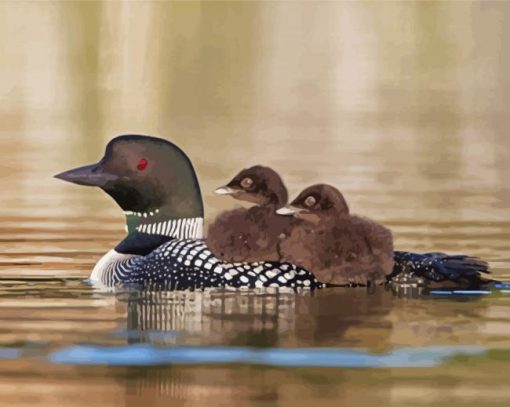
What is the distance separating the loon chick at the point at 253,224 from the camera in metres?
8.34

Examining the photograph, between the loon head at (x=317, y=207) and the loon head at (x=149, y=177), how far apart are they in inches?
26.0

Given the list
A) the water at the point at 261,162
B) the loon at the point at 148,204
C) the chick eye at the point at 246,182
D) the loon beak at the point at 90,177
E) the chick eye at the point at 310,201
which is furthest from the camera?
the loon beak at the point at 90,177

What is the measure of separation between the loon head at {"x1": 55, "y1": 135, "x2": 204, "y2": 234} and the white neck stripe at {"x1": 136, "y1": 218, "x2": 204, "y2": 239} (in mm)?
21

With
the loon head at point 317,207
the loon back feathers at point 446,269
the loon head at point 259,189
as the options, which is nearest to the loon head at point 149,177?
the loon head at point 259,189

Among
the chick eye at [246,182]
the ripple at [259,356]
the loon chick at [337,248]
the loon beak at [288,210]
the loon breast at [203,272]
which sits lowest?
the ripple at [259,356]

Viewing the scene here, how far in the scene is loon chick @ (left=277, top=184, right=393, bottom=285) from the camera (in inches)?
326

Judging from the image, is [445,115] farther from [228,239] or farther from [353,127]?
[228,239]

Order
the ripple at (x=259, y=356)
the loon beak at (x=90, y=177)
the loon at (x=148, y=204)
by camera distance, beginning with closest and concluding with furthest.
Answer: the ripple at (x=259, y=356) < the loon at (x=148, y=204) < the loon beak at (x=90, y=177)

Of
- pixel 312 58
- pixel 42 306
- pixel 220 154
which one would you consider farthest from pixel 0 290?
pixel 312 58

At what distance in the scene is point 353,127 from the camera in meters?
18.4

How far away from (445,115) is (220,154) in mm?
4766

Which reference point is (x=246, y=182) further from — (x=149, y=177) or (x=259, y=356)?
(x=259, y=356)

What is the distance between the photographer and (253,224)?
332 inches

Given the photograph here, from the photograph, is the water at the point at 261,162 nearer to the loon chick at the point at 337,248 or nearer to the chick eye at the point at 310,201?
the loon chick at the point at 337,248
